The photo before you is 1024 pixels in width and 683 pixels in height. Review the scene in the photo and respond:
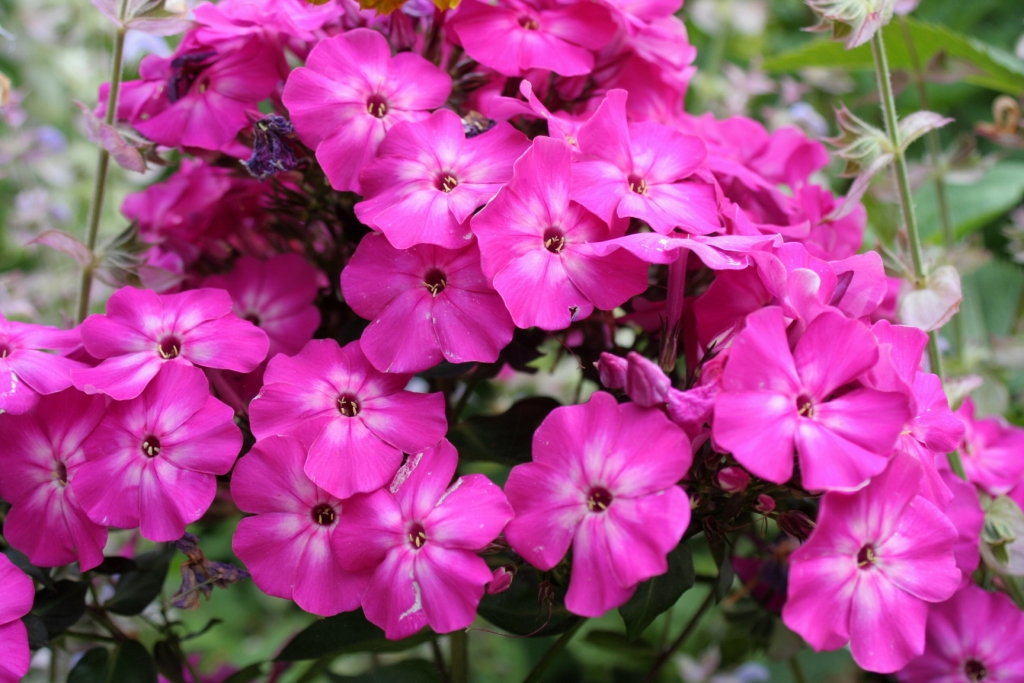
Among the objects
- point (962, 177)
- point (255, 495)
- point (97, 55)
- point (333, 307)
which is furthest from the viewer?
point (97, 55)

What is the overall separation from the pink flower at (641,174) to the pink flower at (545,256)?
2 centimetres

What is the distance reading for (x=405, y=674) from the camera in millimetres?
506

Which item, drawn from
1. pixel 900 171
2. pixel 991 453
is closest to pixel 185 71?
pixel 900 171

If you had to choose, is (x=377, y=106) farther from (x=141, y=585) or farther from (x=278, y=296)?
(x=141, y=585)

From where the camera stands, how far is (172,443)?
42 centimetres

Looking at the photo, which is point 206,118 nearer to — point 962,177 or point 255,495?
point 255,495

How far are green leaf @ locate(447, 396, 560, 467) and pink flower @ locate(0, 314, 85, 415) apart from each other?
0.71 ft

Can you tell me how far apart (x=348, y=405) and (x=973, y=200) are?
730mm

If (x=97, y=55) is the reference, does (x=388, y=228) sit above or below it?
above

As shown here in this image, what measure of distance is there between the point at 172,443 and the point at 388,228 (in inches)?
6.0

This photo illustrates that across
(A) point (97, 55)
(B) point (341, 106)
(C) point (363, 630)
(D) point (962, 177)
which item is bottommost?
(A) point (97, 55)

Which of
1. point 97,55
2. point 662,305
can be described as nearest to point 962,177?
point 662,305

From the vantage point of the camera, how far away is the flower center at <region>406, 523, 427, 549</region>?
397mm

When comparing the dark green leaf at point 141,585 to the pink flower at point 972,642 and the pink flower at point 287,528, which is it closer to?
the pink flower at point 287,528
